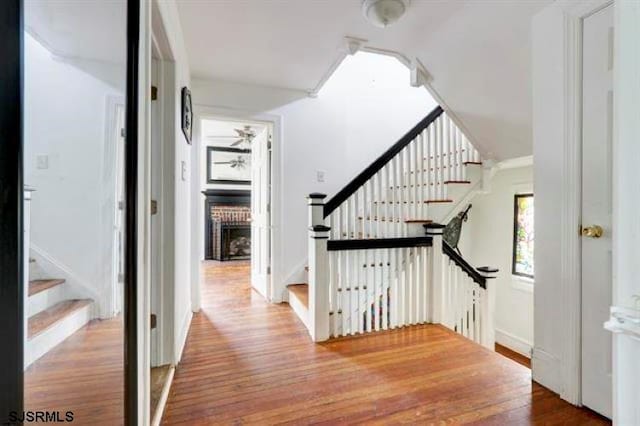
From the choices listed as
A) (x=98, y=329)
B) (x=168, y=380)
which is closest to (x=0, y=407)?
(x=98, y=329)

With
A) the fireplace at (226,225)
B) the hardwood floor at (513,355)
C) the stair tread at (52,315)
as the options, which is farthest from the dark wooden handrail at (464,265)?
the fireplace at (226,225)

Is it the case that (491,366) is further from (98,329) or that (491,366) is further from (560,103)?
(98,329)

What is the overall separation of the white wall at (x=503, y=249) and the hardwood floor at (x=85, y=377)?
4.64 metres

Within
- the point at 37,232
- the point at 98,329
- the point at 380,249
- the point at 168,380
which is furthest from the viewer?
the point at 380,249

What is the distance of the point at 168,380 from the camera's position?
179 cm

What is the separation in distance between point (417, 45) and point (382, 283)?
2.03 m

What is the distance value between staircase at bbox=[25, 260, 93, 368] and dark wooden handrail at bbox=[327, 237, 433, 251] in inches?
69.7

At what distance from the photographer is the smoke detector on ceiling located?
6.43 feet

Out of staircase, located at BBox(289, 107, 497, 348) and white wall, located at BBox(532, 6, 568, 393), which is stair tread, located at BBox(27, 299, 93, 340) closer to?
staircase, located at BBox(289, 107, 497, 348)

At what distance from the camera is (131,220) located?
109cm

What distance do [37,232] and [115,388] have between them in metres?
0.68

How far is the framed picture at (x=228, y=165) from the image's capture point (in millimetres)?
6336

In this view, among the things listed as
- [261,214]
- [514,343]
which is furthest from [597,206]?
[514,343]

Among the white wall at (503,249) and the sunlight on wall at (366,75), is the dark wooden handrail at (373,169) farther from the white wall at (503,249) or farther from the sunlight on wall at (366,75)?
the white wall at (503,249)
